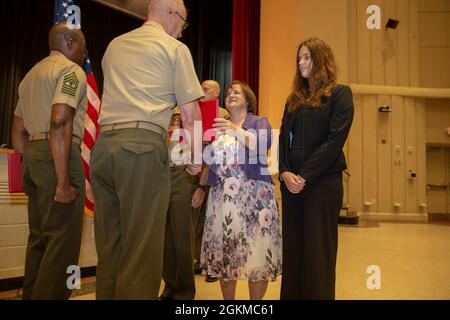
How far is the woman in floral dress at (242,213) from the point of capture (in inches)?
72.4

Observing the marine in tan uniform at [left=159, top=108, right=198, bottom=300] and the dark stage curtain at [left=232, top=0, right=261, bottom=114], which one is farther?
the dark stage curtain at [left=232, top=0, right=261, bottom=114]

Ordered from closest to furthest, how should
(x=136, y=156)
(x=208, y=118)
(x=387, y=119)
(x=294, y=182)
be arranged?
(x=136, y=156), (x=294, y=182), (x=208, y=118), (x=387, y=119)

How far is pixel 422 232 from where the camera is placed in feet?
20.1

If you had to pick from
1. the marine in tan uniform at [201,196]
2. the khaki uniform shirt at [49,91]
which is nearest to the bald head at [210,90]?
the marine in tan uniform at [201,196]

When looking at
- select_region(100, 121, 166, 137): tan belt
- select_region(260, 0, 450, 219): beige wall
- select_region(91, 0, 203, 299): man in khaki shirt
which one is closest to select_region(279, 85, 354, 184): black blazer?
select_region(91, 0, 203, 299): man in khaki shirt

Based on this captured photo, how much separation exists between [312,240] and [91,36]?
6089mm

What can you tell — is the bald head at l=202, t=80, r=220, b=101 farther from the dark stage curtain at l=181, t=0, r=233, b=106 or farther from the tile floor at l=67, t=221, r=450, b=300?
the dark stage curtain at l=181, t=0, r=233, b=106

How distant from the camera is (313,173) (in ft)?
5.50

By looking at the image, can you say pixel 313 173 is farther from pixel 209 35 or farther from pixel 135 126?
pixel 209 35

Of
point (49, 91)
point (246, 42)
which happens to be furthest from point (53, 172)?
point (246, 42)

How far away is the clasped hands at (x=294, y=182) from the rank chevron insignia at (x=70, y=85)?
1.14 meters

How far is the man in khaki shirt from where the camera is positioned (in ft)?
4.40

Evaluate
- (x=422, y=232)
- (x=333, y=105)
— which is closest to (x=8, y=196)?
(x=333, y=105)
